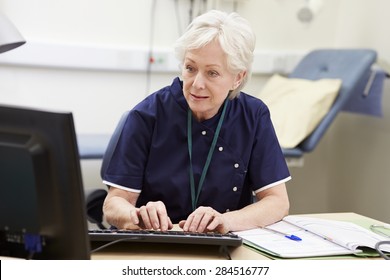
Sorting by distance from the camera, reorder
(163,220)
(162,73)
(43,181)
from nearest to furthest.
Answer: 1. (43,181)
2. (163,220)
3. (162,73)

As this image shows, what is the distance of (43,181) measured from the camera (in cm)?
80

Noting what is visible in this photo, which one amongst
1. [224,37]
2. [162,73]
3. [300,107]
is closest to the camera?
[224,37]

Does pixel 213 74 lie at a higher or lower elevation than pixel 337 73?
higher

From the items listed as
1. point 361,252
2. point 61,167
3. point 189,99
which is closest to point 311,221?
point 361,252

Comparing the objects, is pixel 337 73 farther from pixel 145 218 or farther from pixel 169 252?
pixel 169 252

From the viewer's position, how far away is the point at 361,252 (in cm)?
126

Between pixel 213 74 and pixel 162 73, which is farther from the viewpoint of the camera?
pixel 162 73

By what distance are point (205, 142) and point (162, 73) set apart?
61.8 inches

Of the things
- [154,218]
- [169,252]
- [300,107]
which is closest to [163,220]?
[154,218]

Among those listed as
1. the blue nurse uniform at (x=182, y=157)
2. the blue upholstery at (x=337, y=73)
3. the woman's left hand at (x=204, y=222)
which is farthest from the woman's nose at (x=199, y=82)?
the blue upholstery at (x=337, y=73)

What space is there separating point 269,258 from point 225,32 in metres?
0.67

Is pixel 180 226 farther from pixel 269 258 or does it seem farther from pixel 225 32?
pixel 225 32

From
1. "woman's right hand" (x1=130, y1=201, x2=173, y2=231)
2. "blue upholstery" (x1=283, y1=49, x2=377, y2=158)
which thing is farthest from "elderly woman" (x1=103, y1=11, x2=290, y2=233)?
"blue upholstery" (x1=283, y1=49, x2=377, y2=158)

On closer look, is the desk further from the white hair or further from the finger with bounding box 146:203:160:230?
the white hair
